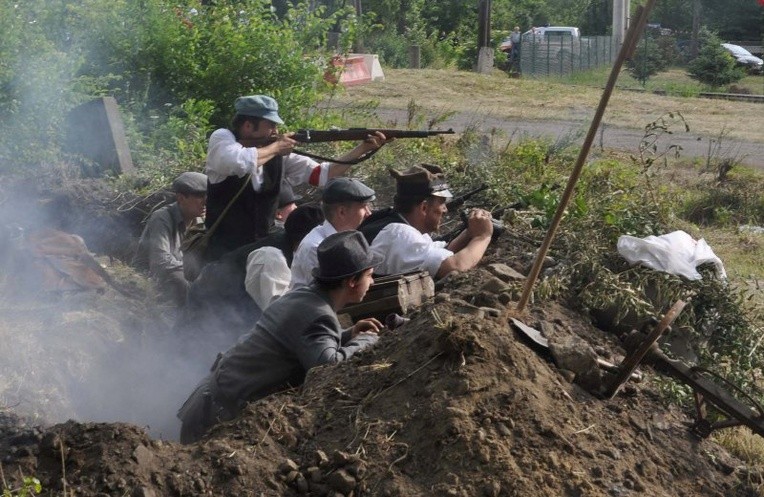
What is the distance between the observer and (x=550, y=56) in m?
33.9

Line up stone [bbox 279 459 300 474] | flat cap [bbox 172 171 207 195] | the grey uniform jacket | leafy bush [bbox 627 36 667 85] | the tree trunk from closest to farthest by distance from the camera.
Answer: stone [bbox 279 459 300 474] → the grey uniform jacket → flat cap [bbox 172 171 207 195] → leafy bush [bbox 627 36 667 85] → the tree trunk

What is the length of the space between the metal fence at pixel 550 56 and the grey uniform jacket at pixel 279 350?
27.7 meters

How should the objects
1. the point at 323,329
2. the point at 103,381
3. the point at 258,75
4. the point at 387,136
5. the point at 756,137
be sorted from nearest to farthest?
1. the point at 323,329
2. the point at 103,381
3. the point at 387,136
4. the point at 258,75
5. the point at 756,137

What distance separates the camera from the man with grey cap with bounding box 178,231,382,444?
17.9 ft

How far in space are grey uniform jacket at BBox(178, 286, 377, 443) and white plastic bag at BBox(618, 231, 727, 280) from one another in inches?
76.8

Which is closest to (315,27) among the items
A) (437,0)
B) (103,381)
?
(103,381)

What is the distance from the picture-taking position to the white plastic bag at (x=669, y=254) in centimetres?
→ 671

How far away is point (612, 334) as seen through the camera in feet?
20.9

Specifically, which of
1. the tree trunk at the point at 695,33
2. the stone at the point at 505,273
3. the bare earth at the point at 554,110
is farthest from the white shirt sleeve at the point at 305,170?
the tree trunk at the point at 695,33

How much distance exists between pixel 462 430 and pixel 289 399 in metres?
0.89

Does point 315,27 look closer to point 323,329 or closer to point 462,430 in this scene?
point 323,329

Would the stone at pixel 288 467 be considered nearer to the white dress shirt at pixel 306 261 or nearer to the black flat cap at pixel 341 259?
the black flat cap at pixel 341 259

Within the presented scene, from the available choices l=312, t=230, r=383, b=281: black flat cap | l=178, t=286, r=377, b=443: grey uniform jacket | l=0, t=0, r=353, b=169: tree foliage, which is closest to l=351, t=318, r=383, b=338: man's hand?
l=178, t=286, r=377, b=443: grey uniform jacket

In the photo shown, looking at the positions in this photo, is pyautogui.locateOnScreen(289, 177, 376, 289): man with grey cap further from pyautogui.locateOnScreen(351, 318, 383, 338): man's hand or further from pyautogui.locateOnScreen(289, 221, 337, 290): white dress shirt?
pyautogui.locateOnScreen(351, 318, 383, 338): man's hand
